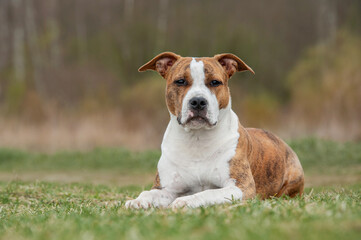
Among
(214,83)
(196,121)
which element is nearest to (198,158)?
(196,121)

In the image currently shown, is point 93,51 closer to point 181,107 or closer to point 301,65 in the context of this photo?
point 301,65

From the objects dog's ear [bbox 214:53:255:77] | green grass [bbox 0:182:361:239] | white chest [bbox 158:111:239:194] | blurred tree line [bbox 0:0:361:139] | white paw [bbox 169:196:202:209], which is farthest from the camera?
blurred tree line [bbox 0:0:361:139]

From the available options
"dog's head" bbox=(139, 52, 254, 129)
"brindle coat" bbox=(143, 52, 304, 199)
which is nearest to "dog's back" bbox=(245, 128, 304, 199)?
"brindle coat" bbox=(143, 52, 304, 199)

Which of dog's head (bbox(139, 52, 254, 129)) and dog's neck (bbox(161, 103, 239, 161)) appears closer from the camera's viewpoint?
dog's head (bbox(139, 52, 254, 129))

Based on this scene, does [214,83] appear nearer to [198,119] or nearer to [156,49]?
[198,119]

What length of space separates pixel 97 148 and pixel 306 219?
1324cm

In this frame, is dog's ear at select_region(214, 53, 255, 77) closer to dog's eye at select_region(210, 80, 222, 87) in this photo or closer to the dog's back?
dog's eye at select_region(210, 80, 222, 87)

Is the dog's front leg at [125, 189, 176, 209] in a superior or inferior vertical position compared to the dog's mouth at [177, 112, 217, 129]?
inferior

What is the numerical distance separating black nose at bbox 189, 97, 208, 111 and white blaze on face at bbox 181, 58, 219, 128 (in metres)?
0.03

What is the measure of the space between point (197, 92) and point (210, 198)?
Result: 102 centimetres

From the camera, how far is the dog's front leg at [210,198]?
4676mm

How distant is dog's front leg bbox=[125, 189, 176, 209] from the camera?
16.2 feet

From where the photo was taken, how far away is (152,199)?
204 inches

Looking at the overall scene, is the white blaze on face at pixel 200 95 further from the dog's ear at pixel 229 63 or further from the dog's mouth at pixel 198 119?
the dog's ear at pixel 229 63
